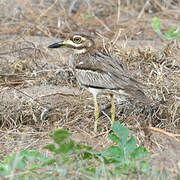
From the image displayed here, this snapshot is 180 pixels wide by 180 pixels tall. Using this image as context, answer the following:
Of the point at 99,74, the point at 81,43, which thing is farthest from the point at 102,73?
the point at 81,43

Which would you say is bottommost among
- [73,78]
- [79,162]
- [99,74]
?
Result: [73,78]

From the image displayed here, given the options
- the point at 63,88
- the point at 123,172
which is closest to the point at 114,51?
the point at 63,88

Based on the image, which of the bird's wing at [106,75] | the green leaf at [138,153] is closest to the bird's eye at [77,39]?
the bird's wing at [106,75]

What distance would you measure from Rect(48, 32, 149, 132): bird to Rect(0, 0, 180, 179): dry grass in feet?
0.94

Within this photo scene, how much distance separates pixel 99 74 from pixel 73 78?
1.13 meters

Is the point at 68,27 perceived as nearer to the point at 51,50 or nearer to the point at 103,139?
the point at 51,50

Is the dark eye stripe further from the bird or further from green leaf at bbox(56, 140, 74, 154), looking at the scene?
green leaf at bbox(56, 140, 74, 154)

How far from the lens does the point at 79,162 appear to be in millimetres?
2543

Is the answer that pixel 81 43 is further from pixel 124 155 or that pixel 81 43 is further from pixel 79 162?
pixel 79 162

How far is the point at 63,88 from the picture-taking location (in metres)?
4.63

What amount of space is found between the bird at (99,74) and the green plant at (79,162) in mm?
659

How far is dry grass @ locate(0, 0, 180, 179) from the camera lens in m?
3.68

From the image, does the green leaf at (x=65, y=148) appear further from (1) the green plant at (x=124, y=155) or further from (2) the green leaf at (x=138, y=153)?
(2) the green leaf at (x=138, y=153)

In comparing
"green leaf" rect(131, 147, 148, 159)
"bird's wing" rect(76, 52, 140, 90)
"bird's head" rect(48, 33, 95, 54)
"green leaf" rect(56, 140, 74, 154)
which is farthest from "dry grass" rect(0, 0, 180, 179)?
"bird's head" rect(48, 33, 95, 54)
